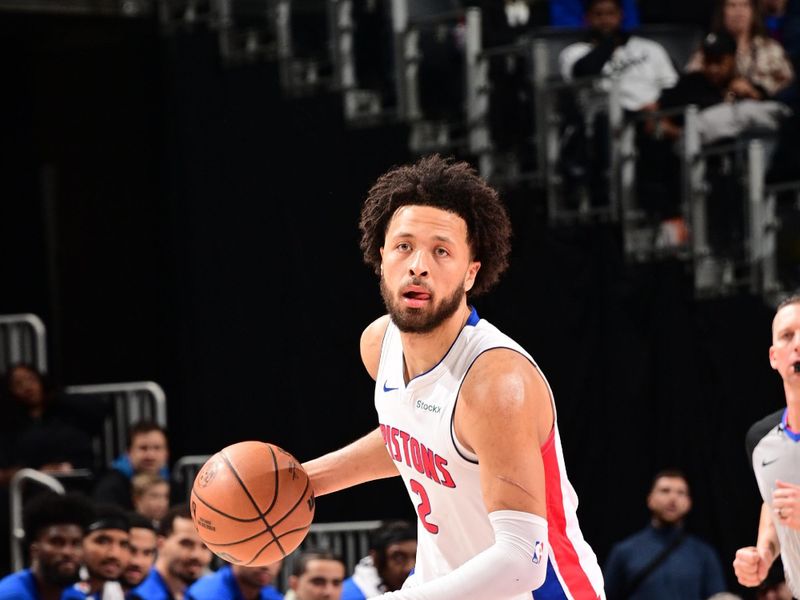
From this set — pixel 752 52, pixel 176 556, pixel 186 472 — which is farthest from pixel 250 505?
pixel 752 52

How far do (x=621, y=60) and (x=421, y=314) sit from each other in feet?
22.3

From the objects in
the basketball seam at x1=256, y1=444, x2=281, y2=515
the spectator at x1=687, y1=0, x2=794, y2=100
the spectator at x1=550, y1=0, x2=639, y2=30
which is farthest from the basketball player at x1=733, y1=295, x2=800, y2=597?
the spectator at x1=550, y1=0, x2=639, y2=30

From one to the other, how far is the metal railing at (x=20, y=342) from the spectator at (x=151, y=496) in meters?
2.12

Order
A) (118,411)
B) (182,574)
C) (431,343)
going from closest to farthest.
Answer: (431,343) < (182,574) < (118,411)

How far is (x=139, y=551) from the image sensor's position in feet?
27.3

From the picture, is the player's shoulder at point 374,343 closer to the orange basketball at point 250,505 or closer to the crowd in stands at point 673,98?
the orange basketball at point 250,505

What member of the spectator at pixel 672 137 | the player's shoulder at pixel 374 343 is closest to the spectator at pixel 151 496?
the spectator at pixel 672 137

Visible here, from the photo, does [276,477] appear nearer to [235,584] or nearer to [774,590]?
[235,584]

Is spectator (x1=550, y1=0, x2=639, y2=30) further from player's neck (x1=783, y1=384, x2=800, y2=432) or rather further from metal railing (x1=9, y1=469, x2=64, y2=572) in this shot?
player's neck (x1=783, y1=384, x2=800, y2=432)

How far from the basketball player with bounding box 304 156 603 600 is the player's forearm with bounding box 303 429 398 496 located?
1.32 feet

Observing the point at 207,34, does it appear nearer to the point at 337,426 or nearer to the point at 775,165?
the point at 337,426

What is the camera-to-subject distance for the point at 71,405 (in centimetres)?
1143

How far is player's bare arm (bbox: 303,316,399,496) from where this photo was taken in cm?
514

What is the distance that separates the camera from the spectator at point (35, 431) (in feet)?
35.2
